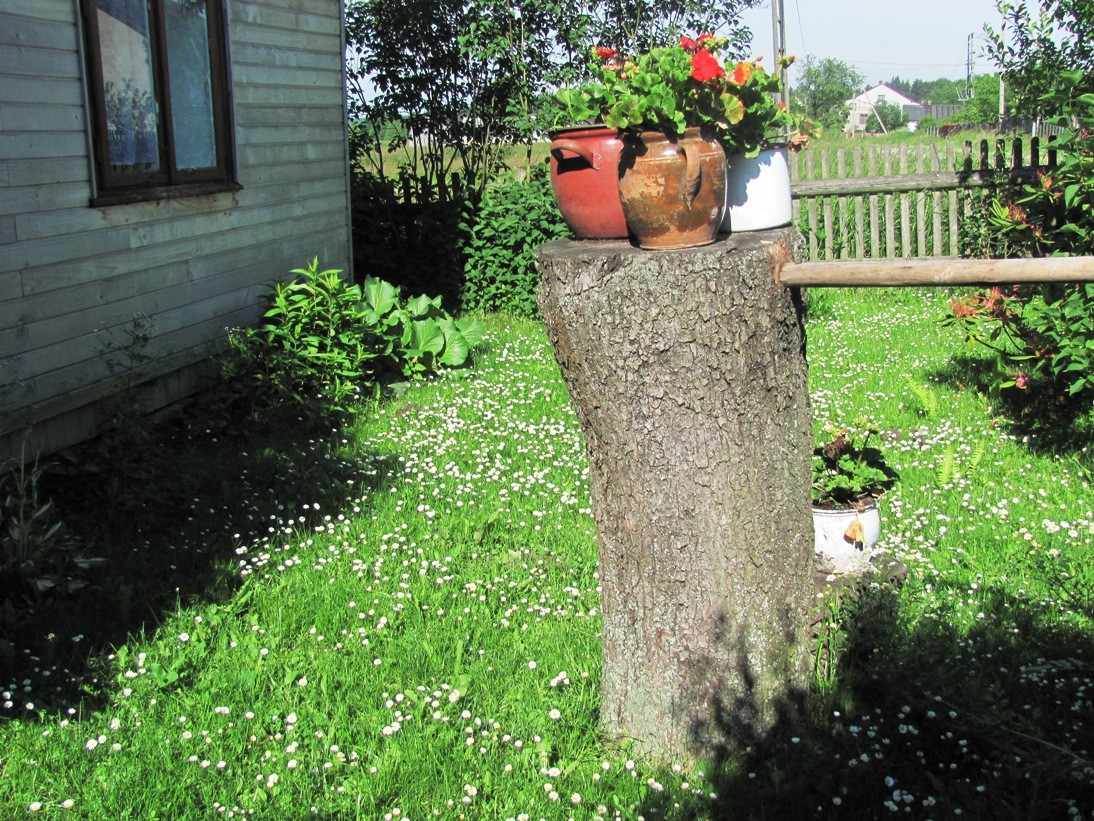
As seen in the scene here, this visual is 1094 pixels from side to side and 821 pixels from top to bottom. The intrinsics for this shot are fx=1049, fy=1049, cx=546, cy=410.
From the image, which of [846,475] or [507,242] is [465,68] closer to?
[507,242]

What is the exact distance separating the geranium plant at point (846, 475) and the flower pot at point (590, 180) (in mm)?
1676

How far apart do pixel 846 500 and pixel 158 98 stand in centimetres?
471

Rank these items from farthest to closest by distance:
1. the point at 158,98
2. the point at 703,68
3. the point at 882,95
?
the point at 882,95, the point at 158,98, the point at 703,68

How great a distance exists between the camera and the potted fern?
4156 mm

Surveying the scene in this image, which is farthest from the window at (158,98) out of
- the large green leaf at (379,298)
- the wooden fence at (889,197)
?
the wooden fence at (889,197)

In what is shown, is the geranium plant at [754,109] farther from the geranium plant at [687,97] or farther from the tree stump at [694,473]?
the tree stump at [694,473]

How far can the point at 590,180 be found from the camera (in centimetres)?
310

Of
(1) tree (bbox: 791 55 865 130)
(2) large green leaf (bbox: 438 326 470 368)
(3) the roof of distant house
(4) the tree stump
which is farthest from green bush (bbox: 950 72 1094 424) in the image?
(3) the roof of distant house

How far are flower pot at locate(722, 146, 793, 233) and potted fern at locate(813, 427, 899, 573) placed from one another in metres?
1.39

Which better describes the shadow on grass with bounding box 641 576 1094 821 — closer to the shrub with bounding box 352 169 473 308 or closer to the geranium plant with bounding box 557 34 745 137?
the geranium plant with bounding box 557 34 745 137

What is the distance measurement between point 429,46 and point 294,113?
4435mm

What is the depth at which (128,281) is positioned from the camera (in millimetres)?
5949

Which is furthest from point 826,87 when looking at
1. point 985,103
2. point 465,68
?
point 465,68

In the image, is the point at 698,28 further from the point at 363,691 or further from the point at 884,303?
the point at 363,691
